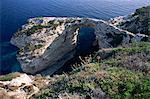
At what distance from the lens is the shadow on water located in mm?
59125

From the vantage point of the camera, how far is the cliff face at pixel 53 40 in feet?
177

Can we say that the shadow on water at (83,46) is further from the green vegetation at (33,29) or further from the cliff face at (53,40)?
the green vegetation at (33,29)

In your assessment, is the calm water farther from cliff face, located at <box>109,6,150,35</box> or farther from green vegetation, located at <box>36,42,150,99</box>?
green vegetation, located at <box>36,42,150,99</box>

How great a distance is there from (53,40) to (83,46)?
30.9 ft

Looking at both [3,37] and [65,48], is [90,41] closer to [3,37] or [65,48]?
[65,48]

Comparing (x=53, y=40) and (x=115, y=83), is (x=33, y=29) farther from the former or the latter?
(x=115, y=83)

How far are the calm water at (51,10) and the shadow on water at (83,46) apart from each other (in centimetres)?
1285

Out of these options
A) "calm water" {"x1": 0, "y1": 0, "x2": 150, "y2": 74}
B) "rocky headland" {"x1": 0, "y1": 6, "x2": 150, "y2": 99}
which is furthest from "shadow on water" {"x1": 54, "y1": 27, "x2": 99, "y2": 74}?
"calm water" {"x1": 0, "y1": 0, "x2": 150, "y2": 74}

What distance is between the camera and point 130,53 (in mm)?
24984

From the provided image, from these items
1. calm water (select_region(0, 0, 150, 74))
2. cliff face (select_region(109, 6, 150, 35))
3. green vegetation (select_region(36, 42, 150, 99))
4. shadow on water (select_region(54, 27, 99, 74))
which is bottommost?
shadow on water (select_region(54, 27, 99, 74))

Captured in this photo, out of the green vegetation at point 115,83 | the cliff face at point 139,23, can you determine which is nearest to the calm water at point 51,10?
the cliff face at point 139,23

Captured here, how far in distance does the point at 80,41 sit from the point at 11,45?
49.4ft

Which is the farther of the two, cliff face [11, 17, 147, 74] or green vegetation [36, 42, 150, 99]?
cliff face [11, 17, 147, 74]

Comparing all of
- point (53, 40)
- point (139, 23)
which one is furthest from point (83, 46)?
point (139, 23)
